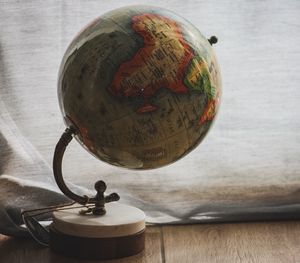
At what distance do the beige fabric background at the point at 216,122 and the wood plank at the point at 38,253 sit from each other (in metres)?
0.12

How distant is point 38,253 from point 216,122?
0.58m

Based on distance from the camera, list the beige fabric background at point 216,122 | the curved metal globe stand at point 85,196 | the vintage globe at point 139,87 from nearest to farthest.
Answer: the vintage globe at point 139,87
the curved metal globe stand at point 85,196
the beige fabric background at point 216,122

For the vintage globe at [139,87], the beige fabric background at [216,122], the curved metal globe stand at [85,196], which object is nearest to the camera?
the vintage globe at [139,87]

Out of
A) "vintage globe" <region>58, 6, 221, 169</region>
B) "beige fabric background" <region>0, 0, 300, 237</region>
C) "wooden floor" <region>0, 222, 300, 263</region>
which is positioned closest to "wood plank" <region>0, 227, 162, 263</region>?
"wooden floor" <region>0, 222, 300, 263</region>

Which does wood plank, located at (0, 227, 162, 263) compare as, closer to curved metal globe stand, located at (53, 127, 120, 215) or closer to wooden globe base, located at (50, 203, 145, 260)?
wooden globe base, located at (50, 203, 145, 260)

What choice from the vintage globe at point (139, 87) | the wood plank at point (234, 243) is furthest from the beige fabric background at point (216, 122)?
the vintage globe at point (139, 87)

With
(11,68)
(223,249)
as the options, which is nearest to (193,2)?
(11,68)

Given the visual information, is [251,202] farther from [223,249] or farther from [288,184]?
[223,249]

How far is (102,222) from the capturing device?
155 centimetres

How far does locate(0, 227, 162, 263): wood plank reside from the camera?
1.56m

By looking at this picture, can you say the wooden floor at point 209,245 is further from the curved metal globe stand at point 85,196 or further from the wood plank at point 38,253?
the curved metal globe stand at point 85,196

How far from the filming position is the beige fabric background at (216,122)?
183 cm

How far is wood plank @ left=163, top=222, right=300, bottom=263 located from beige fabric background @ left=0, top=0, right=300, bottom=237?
0.06 meters

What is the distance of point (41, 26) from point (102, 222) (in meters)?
0.56
